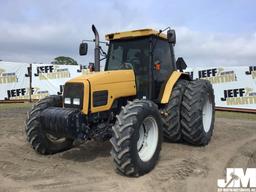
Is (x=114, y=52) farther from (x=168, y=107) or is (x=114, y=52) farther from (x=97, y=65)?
(x=168, y=107)

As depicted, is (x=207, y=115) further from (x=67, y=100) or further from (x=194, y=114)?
(x=67, y=100)

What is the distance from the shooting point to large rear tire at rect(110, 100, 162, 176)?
6016 mm

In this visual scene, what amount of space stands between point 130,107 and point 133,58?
2.00 m

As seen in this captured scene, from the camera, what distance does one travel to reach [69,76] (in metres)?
21.3

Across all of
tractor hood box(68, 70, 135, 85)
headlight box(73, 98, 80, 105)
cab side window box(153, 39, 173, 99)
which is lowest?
headlight box(73, 98, 80, 105)

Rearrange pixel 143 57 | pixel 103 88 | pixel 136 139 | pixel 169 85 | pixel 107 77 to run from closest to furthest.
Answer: pixel 136 139 < pixel 103 88 < pixel 107 77 < pixel 143 57 < pixel 169 85

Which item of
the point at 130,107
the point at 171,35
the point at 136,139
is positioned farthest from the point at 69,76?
the point at 136,139

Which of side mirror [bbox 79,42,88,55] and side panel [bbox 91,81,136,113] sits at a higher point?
side mirror [bbox 79,42,88,55]

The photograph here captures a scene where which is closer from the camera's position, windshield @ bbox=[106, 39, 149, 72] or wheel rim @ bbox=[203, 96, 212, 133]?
windshield @ bbox=[106, 39, 149, 72]

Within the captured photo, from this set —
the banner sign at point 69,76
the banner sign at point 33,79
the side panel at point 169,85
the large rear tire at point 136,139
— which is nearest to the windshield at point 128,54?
the side panel at point 169,85

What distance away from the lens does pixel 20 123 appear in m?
12.1

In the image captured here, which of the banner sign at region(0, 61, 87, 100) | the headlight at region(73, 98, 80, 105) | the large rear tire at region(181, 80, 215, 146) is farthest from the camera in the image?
the banner sign at region(0, 61, 87, 100)

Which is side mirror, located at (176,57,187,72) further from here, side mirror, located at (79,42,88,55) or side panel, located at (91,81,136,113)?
side mirror, located at (79,42,88,55)

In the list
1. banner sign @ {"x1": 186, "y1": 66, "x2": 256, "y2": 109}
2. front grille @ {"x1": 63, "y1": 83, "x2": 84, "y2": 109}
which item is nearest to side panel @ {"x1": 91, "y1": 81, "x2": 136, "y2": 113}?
front grille @ {"x1": 63, "y1": 83, "x2": 84, "y2": 109}
